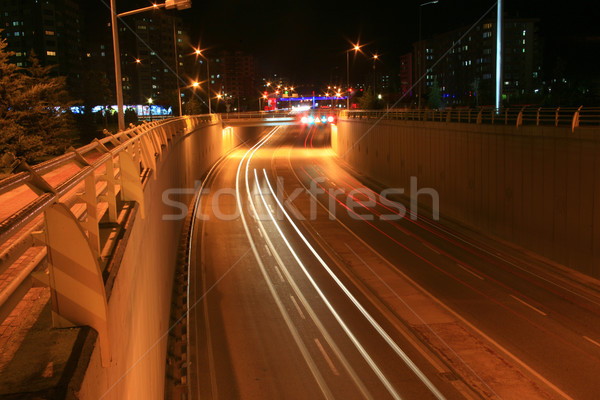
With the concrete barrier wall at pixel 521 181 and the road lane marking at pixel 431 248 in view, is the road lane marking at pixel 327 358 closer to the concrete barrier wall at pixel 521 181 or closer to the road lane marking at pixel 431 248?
the road lane marking at pixel 431 248

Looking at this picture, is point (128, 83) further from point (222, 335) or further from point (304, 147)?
point (222, 335)

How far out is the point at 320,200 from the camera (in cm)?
3947

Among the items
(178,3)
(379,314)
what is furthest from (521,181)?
(178,3)

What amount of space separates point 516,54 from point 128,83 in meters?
112

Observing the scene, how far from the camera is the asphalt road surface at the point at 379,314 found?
46.3 feet

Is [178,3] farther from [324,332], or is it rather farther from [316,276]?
[316,276]

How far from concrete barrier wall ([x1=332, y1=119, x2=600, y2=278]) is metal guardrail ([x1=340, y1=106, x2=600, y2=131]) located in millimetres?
586

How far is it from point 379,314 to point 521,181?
11103 millimetres

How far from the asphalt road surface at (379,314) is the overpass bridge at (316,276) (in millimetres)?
81

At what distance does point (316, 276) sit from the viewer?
22734 millimetres

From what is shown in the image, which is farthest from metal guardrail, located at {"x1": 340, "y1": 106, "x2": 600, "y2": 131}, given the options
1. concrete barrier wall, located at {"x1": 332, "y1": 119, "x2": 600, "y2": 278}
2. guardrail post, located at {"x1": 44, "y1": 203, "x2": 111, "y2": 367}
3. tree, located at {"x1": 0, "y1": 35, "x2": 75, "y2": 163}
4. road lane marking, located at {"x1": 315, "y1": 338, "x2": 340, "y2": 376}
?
guardrail post, located at {"x1": 44, "y1": 203, "x2": 111, "y2": 367}

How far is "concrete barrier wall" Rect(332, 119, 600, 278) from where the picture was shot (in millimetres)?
21312

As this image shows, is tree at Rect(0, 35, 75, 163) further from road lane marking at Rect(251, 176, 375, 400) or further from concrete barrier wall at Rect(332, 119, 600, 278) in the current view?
concrete barrier wall at Rect(332, 119, 600, 278)

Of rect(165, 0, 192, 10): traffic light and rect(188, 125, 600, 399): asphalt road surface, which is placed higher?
rect(165, 0, 192, 10): traffic light
